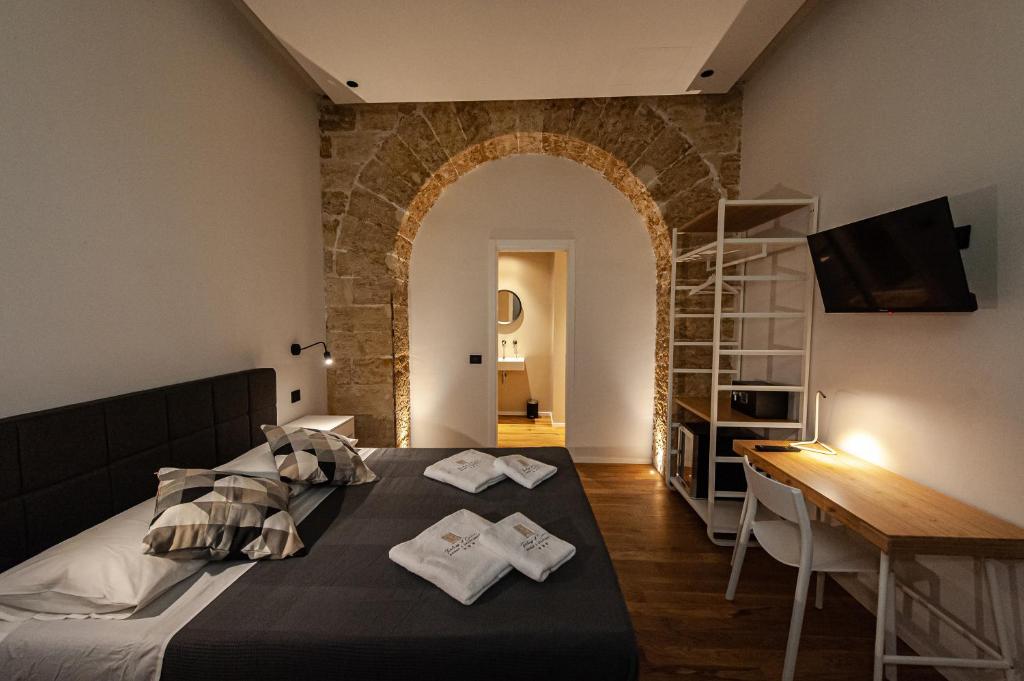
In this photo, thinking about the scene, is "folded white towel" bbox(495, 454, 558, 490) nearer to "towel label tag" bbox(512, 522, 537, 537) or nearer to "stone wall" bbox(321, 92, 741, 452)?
"towel label tag" bbox(512, 522, 537, 537)

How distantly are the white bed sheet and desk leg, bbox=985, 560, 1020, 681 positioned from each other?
8.12 ft

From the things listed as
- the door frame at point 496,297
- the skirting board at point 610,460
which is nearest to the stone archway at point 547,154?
the skirting board at point 610,460

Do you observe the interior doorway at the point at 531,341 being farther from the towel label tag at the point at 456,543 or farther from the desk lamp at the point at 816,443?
the towel label tag at the point at 456,543

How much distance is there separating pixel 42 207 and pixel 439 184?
2.40 m

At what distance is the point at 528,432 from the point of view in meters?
4.59

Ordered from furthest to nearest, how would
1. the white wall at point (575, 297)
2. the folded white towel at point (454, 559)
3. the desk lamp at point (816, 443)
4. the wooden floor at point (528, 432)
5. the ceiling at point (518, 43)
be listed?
the wooden floor at point (528, 432) → the white wall at point (575, 297) → the desk lamp at point (816, 443) → the ceiling at point (518, 43) → the folded white towel at point (454, 559)

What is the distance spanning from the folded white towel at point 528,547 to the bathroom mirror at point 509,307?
3781 millimetres

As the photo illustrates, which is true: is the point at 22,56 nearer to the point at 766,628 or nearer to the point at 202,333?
the point at 202,333

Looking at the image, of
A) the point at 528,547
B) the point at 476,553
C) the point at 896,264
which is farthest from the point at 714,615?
the point at 896,264

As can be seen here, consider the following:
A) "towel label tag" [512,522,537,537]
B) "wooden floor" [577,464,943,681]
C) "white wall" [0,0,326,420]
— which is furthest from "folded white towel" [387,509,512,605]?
"white wall" [0,0,326,420]

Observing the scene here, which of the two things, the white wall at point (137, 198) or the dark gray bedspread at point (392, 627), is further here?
the white wall at point (137, 198)

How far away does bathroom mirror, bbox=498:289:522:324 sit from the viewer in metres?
5.09

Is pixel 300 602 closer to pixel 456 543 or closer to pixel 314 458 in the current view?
pixel 456 543

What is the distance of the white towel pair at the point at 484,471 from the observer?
6.06 ft
